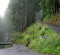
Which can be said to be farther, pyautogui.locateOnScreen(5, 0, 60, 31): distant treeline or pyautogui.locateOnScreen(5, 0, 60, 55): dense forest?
pyautogui.locateOnScreen(5, 0, 60, 31): distant treeline

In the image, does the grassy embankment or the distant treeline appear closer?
the grassy embankment

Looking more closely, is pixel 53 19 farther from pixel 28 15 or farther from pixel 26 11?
pixel 26 11

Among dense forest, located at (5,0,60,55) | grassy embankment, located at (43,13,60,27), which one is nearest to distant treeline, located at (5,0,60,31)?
dense forest, located at (5,0,60,55)

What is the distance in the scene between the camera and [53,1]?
1646 inches

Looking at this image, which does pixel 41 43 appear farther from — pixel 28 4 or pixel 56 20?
pixel 28 4

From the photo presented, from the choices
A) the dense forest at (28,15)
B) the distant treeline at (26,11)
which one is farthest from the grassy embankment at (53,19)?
the distant treeline at (26,11)

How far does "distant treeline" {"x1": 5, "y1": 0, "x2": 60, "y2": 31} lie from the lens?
142 feet

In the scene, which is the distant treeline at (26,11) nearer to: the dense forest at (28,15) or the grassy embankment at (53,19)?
the dense forest at (28,15)

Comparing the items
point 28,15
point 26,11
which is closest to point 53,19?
point 28,15

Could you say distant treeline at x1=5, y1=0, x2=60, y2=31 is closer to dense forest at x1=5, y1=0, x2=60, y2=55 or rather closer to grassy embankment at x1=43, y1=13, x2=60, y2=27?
dense forest at x1=5, y1=0, x2=60, y2=55

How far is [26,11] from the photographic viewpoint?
1836 inches

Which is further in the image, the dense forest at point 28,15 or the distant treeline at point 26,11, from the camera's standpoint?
the distant treeline at point 26,11

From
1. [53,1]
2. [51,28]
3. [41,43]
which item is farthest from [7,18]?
[41,43]

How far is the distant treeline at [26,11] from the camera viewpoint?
43162 mm
